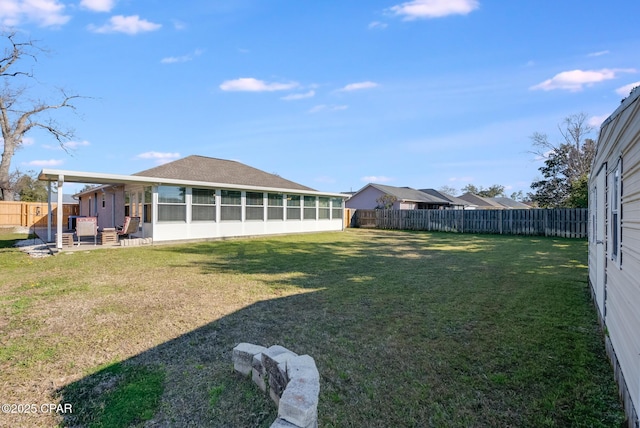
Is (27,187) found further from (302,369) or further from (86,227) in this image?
(302,369)

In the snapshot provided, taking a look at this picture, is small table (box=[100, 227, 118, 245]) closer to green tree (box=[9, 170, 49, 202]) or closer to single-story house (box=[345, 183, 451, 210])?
single-story house (box=[345, 183, 451, 210])

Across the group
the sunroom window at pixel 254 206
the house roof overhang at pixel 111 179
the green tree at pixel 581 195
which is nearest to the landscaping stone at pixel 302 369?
the house roof overhang at pixel 111 179

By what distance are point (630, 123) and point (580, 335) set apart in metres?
2.65

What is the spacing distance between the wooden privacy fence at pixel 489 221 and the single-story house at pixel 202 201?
5768 mm

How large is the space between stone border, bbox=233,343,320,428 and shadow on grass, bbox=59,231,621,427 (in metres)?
0.12

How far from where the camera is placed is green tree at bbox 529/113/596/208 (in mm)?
30016

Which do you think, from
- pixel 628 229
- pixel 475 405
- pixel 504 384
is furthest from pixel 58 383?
pixel 628 229

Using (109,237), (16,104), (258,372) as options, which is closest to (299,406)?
(258,372)

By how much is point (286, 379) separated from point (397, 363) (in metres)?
1.25

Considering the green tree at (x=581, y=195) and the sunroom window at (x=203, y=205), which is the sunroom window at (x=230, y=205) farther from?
the green tree at (x=581, y=195)

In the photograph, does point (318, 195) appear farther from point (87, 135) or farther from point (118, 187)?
point (87, 135)

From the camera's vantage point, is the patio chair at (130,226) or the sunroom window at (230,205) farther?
the sunroom window at (230,205)

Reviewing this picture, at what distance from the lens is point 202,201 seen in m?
13.6

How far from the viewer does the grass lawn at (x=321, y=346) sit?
2.35 metres
